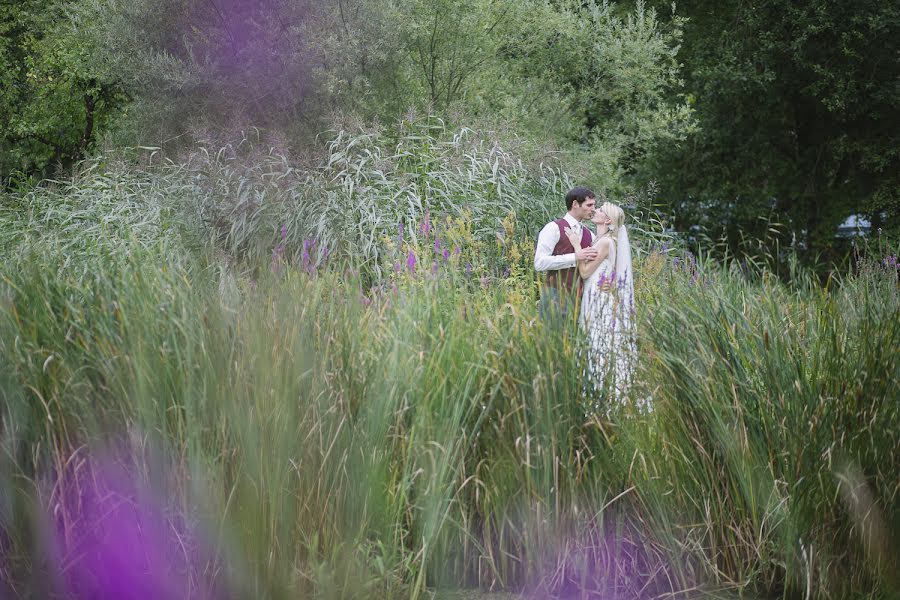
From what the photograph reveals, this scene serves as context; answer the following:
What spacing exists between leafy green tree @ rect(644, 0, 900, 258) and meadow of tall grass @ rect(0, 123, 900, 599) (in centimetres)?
1561

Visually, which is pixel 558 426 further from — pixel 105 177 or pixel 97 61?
pixel 97 61

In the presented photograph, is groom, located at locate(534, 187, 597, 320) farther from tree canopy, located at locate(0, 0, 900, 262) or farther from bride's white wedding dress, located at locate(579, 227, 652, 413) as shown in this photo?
tree canopy, located at locate(0, 0, 900, 262)

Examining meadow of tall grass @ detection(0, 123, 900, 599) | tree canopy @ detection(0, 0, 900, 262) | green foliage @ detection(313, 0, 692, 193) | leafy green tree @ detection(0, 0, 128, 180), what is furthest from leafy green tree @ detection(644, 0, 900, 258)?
meadow of tall grass @ detection(0, 123, 900, 599)

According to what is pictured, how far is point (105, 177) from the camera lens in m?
12.4

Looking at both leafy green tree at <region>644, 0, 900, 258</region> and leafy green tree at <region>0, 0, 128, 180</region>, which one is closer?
leafy green tree at <region>644, 0, 900, 258</region>

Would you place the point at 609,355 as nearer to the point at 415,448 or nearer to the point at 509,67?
the point at 415,448

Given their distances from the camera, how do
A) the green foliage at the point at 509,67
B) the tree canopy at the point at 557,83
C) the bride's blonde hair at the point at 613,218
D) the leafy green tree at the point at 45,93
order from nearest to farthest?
the bride's blonde hair at the point at 613,218, the green foliage at the point at 509,67, the tree canopy at the point at 557,83, the leafy green tree at the point at 45,93

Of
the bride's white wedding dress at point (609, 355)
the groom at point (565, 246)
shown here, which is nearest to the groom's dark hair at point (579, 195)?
the groom at point (565, 246)

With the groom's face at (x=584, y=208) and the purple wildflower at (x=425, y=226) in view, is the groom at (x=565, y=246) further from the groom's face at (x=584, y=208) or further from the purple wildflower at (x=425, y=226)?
the purple wildflower at (x=425, y=226)

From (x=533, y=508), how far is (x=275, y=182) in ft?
21.3

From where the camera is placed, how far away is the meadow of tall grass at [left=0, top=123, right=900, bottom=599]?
115 inches

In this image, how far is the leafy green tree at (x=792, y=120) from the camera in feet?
60.9

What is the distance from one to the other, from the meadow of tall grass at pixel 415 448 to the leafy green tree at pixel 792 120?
15.6m

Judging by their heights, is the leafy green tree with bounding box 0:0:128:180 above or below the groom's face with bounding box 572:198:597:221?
above
